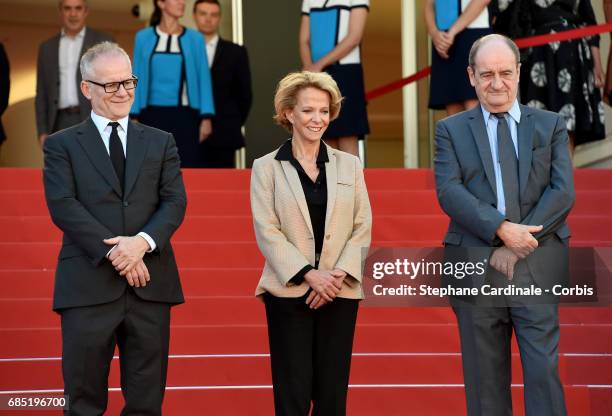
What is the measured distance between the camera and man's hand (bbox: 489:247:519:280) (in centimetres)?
464

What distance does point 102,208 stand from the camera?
16.1 feet

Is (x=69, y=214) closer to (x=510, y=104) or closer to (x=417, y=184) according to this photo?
Answer: (x=510, y=104)

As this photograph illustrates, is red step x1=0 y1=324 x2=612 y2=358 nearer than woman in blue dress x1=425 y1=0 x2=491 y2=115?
Yes

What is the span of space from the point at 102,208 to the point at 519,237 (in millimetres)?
1563

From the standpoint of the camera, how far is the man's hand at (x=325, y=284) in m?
4.86

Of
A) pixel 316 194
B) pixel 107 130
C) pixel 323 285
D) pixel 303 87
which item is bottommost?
pixel 323 285

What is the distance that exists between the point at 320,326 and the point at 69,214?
1039mm

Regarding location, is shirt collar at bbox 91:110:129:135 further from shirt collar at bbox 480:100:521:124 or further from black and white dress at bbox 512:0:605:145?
black and white dress at bbox 512:0:605:145

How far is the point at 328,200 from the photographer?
16.4 ft

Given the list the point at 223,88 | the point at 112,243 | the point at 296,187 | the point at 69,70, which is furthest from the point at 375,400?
the point at 69,70

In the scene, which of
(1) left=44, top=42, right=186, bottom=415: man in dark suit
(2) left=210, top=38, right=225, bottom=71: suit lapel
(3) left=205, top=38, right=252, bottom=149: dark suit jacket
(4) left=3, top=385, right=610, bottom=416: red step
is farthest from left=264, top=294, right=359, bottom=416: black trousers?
(2) left=210, top=38, right=225, bottom=71: suit lapel

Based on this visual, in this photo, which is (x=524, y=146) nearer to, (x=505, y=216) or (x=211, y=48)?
(x=505, y=216)

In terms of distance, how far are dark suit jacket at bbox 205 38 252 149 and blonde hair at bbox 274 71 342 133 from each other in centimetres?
453

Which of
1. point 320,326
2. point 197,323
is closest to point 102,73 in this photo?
point 320,326
